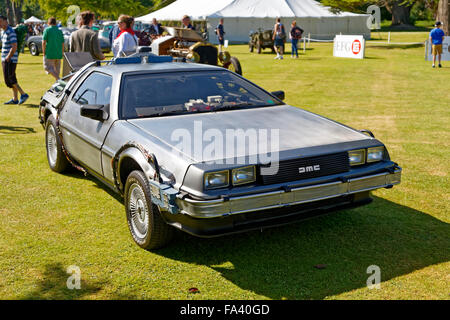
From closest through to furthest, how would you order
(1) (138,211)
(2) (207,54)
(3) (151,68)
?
1. (1) (138,211)
2. (3) (151,68)
3. (2) (207,54)

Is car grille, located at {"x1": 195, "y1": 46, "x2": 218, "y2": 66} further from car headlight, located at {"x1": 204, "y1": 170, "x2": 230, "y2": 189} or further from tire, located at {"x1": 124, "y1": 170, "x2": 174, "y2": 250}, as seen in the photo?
car headlight, located at {"x1": 204, "y1": 170, "x2": 230, "y2": 189}

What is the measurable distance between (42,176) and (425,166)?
200 inches

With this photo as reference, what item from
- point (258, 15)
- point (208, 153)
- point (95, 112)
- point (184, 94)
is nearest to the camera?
point (208, 153)

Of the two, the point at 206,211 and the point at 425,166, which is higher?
the point at 206,211

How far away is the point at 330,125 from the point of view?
495 centimetres

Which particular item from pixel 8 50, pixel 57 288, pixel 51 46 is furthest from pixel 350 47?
pixel 57 288

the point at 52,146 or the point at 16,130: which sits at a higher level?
the point at 52,146

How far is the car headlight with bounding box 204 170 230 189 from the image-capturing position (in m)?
3.81

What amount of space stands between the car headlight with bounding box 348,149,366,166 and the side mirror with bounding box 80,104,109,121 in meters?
2.34

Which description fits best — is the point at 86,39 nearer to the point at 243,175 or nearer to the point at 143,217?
the point at 143,217

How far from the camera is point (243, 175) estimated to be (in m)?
Result: 3.94

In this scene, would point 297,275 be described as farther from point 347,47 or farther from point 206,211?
point 347,47

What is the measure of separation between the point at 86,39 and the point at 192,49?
16.2ft

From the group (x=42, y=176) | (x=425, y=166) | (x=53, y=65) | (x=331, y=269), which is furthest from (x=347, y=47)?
(x=331, y=269)
